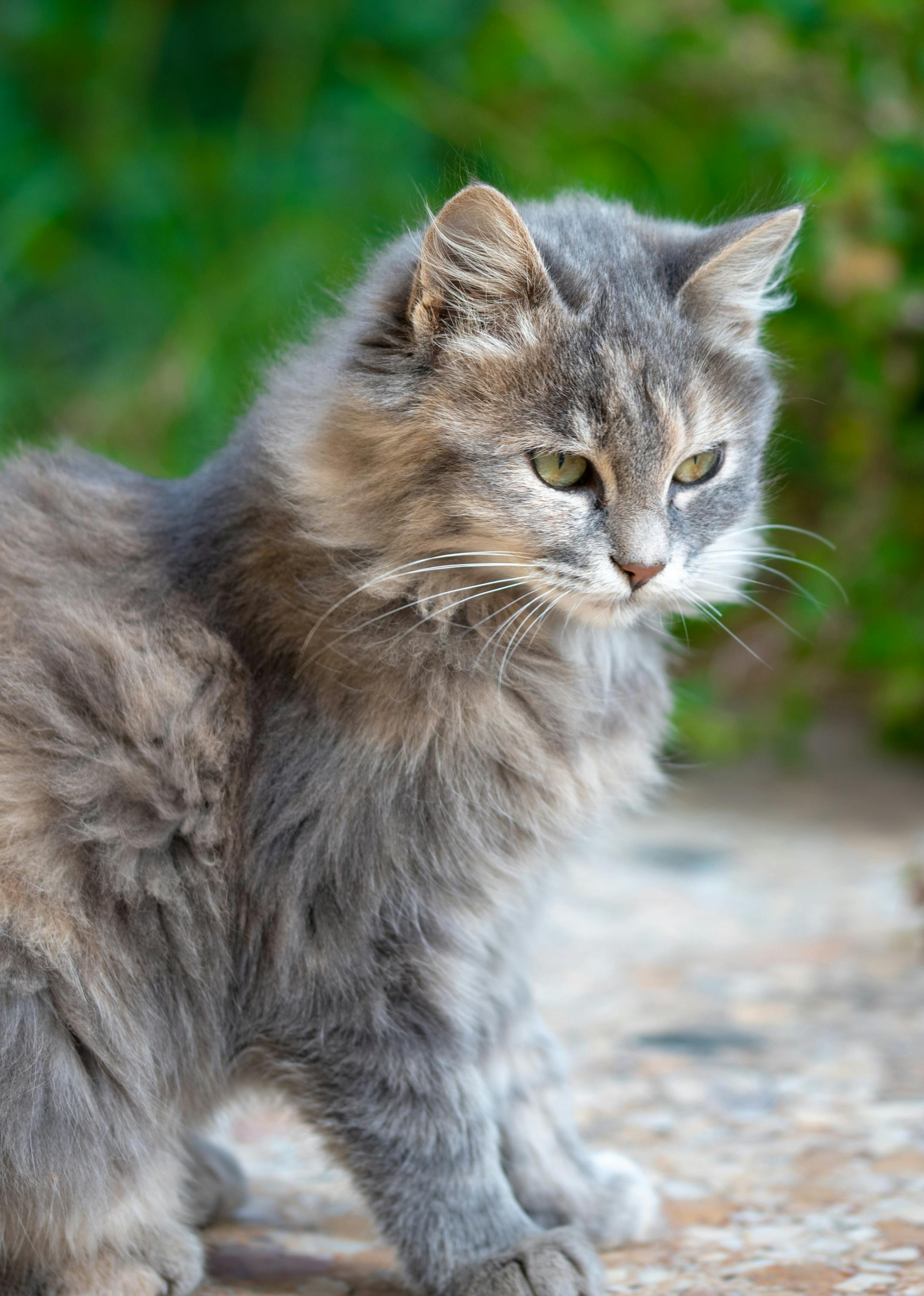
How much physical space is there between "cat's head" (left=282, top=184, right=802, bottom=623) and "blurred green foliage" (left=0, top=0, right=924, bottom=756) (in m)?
1.91

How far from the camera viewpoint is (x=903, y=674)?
4012 millimetres

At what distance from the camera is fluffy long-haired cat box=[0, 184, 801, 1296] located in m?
1.67

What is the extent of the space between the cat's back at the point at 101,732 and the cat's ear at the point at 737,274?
0.82 m

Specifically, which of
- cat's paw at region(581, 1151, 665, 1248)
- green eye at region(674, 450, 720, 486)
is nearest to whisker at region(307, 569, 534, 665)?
green eye at region(674, 450, 720, 486)

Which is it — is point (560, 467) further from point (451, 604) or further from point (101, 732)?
point (101, 732)

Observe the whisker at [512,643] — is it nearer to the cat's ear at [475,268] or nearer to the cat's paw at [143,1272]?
the cat's ear at [475,268]

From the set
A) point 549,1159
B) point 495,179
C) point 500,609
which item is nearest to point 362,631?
Answer: point 500,609

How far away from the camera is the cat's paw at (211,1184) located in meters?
1.95

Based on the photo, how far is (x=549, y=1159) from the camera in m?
1.94

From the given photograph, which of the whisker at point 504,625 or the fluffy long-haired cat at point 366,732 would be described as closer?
the fluffy long-haired cat at point 366,732

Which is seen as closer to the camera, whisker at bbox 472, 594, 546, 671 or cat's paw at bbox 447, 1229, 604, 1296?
cat's paw at bbox 447, 1229, 604, 1296

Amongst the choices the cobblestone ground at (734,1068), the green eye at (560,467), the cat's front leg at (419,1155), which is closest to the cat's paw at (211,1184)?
the cobblestone ground at (734,1068)

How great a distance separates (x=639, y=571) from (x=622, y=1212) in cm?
94

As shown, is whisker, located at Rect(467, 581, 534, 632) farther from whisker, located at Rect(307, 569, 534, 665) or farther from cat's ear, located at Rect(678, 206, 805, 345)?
cat's ear, located at Rect(678, 206, 805, 345)
